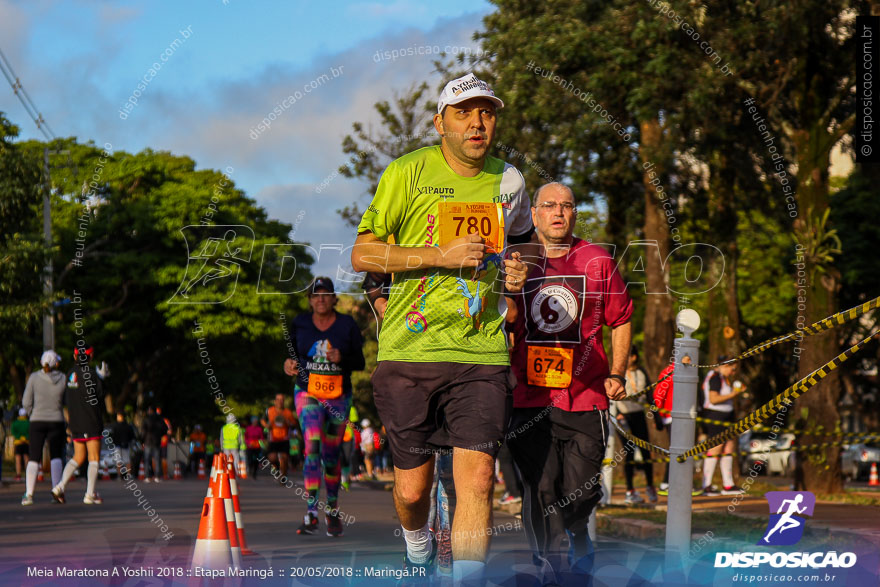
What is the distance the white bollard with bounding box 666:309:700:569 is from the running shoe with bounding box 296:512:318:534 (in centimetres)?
388

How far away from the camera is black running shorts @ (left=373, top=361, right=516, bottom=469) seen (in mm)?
5535

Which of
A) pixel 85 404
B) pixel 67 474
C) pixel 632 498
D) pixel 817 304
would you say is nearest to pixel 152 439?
pixel 67 474

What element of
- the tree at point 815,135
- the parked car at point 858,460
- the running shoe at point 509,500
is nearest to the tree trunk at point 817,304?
the tree at point 815,135

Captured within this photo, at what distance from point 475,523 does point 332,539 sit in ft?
17.1

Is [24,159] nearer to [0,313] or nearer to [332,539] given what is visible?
[0,313]

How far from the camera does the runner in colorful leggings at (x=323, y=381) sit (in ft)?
34.4

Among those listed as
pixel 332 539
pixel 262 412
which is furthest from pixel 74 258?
pixel 332 539

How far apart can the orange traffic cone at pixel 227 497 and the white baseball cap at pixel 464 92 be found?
2271 mm

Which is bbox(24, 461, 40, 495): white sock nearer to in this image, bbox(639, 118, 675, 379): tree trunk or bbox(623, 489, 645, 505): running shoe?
bbox(623, 489, 645, 505): running shoe

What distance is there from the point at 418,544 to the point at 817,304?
37.2ft

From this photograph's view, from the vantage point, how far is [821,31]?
1568 centimetres

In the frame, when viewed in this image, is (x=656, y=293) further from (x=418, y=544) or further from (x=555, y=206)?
(x=418, y=544)

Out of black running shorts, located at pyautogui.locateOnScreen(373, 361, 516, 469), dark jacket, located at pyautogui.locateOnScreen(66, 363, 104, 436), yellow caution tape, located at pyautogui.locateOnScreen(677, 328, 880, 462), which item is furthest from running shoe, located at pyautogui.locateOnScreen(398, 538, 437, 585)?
dark jacket, located at pyautogui.locateOnScreen(66, 363, 104, 436)

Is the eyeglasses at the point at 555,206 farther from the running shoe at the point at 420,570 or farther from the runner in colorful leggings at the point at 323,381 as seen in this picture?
the runner in colorful leggings at the point at 323,381
